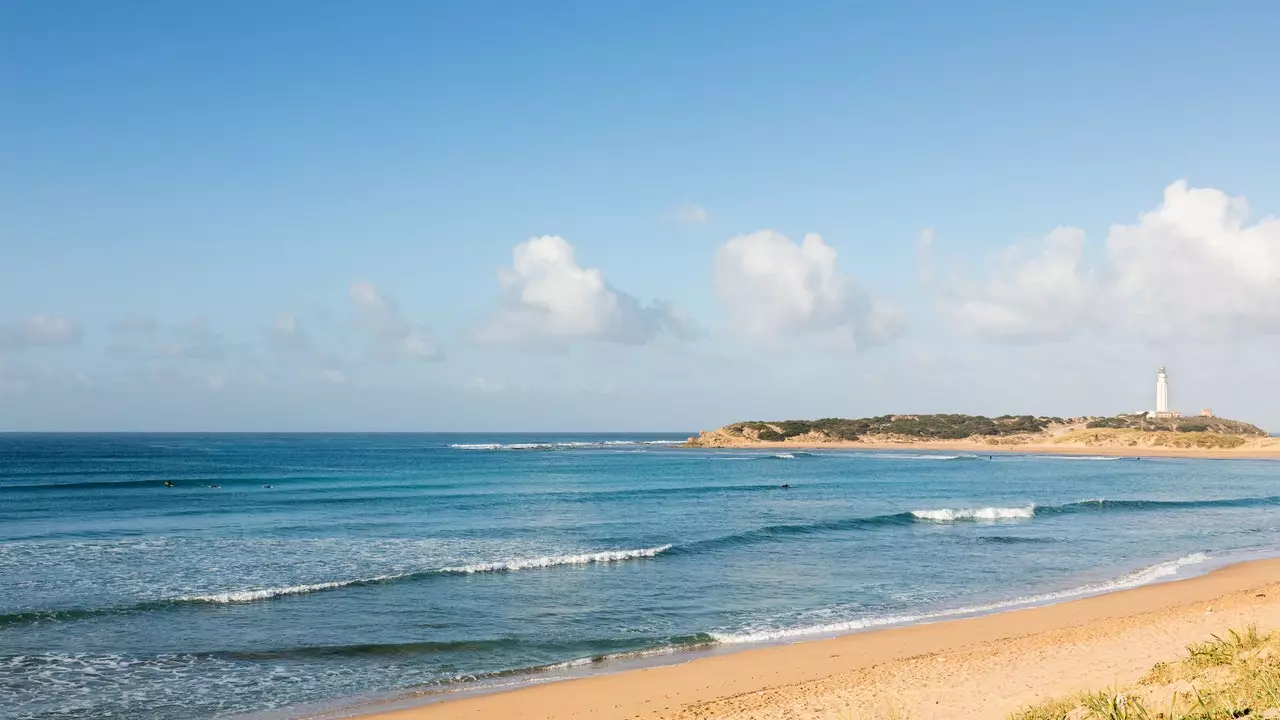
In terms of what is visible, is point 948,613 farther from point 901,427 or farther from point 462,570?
point 901,427

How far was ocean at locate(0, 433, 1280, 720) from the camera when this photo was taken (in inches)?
554

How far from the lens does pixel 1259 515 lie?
126 ft

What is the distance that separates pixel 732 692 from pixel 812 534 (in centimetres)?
1911

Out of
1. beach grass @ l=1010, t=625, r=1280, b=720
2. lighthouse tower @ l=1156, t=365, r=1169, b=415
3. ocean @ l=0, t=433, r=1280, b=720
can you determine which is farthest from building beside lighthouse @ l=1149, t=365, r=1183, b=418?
beach grass @ l=1010, t=625, r=1280, b=720

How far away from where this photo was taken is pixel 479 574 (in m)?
22.2

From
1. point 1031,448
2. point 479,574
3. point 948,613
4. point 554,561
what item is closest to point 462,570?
point 479,574

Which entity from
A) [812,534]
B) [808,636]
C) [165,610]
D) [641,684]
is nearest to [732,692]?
[641,684]

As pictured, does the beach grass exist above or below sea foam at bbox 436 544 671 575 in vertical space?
above

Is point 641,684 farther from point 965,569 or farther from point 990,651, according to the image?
point 965,569

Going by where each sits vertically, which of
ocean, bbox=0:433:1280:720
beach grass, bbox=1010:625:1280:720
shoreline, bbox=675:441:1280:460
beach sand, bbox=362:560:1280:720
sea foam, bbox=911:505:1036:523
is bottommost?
shoreline, bbox=675:441:1280:460

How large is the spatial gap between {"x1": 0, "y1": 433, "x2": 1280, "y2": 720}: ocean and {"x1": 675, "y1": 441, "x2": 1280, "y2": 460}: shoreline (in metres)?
60.6

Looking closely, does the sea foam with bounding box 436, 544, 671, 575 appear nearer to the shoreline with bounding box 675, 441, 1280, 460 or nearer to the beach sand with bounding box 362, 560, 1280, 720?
the beach sand with bounding box 362, 560, 1280, 720

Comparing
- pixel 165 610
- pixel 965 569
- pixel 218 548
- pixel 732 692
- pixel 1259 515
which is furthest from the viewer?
pixel 1259 515

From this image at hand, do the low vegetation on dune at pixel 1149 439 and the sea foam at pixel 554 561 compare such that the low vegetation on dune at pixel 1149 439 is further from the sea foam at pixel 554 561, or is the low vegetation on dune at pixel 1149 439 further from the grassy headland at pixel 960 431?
the sea foam at pixel 554 561
